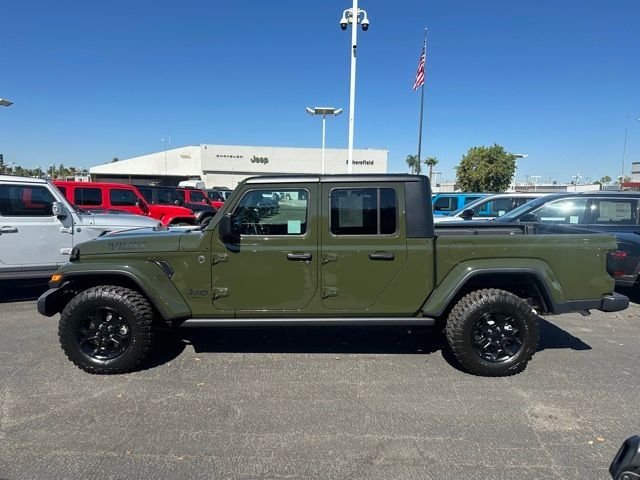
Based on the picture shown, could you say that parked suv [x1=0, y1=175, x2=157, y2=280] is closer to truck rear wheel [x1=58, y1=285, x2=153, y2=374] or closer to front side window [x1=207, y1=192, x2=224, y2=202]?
truck rear wheel [x1=58, y1=285, x2=153, y2=374]

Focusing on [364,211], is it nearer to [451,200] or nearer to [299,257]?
[299,257]

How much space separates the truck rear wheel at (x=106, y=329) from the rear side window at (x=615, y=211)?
707 centimetres

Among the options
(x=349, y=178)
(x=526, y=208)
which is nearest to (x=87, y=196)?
Answer: (x=349, y=178)

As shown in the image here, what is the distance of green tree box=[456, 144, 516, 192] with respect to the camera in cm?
4341

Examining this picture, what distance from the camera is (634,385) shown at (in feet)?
12.5

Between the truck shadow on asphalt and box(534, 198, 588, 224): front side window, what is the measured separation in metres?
2.56

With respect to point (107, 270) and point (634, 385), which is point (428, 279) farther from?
point (107, 270)

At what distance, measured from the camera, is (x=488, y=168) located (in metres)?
43.4

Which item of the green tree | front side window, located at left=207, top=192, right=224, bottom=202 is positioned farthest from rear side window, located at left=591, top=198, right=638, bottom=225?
the green tree

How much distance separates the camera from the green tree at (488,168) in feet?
142

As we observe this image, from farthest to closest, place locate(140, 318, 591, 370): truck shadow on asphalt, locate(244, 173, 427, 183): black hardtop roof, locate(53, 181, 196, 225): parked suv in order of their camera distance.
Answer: locate(53, 181, 196, 225): parked suv < locate(140, 318, 591, 370): truck shadow on asphalt < locate(244, 173, 427, 183): black hardtop roof

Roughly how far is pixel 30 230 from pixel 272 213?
462cm

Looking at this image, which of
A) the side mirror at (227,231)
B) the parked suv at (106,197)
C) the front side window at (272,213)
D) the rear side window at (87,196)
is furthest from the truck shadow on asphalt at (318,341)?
the rear side window at (87,196)

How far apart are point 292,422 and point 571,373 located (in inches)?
111
